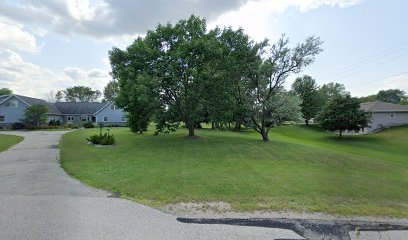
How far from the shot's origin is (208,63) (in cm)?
1955

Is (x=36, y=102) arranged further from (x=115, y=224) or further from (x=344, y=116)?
(x=344, y=116)

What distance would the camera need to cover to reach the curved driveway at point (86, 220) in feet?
13.4

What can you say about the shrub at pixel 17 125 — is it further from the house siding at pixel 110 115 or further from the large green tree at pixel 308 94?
the large green tree at pixel 308 94

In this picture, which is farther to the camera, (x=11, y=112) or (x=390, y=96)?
(x=390, y=96)

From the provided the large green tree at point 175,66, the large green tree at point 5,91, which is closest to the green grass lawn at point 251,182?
the large green tree at point 175,66

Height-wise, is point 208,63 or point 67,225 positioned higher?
point 208,63

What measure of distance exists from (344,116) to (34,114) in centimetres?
4440

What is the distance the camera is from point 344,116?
3203 centimetres

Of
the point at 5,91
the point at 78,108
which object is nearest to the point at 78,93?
the point at 5,91

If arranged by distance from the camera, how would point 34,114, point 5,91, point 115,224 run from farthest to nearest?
point 5,91
point 34,114
point 115,224

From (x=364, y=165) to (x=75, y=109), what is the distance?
51.6 m

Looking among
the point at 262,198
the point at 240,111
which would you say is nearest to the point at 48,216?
the point at 262,198

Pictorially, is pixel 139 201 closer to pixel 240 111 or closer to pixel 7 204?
pixel 7 204

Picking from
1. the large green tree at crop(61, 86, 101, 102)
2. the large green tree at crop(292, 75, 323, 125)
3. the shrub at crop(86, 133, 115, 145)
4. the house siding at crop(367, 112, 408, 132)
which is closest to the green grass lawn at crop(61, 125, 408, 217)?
the shrub at crop(86, 133, 115, 145)
